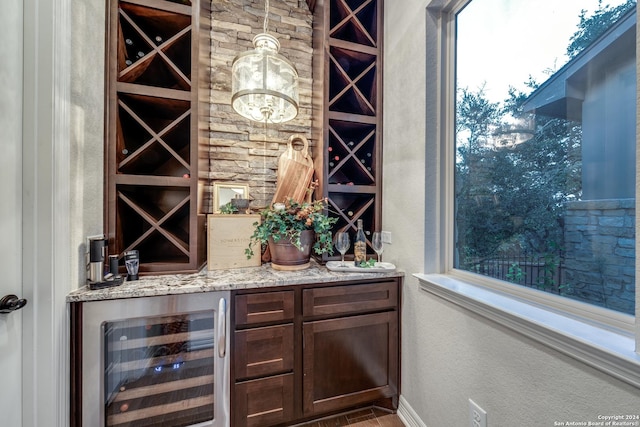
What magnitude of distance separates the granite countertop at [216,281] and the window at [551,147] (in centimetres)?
69

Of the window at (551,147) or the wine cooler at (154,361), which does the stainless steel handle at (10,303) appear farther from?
the window at (551,147)

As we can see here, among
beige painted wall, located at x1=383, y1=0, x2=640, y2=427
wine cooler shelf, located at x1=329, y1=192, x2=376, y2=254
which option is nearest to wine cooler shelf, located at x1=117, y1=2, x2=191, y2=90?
wine cooler shelf, located at x1=329, y1=192, x2=376, y2=254

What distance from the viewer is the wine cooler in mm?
1153

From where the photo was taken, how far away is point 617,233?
80 cm

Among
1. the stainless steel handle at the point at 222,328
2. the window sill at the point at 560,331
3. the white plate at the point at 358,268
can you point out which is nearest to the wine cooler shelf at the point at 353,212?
the white plate at the point at 358,268

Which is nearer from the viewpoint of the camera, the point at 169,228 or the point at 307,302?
the point at 307,302

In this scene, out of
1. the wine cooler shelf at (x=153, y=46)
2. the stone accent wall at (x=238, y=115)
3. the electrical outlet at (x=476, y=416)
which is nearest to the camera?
the electrical outlet at (x=476, y=416)

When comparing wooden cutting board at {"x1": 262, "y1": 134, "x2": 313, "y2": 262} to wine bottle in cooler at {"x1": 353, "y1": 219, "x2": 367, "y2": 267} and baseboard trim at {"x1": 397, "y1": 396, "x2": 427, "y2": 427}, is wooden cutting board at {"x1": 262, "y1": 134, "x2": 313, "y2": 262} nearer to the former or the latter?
wine bottle in cooler at {"x1": 353, "y1": 219, "x2": 367, "y2": 267}

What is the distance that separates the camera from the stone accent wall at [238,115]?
1.96m

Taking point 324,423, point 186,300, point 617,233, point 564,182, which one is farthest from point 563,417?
point 186,300

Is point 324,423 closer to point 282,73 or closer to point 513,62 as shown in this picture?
point 282,73

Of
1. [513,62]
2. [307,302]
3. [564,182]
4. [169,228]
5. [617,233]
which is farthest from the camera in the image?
[169,228]

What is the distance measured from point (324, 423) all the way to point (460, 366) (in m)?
0.94

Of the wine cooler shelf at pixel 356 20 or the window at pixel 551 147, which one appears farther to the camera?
the wine cooler shelf at pixel 356 20
